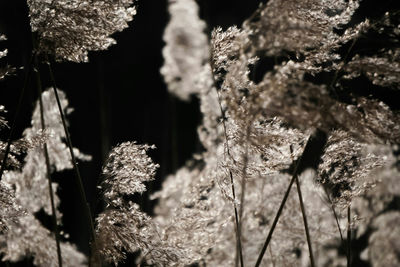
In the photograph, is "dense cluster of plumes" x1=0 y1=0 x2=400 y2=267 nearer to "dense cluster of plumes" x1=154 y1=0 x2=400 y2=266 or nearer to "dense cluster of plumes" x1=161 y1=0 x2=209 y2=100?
"dense cluster of plumes" x1=154 y1=0 x2=400 y2=266

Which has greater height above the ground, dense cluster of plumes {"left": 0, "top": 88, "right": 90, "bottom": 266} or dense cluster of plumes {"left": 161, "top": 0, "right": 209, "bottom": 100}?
dense cluster of plumes {"left": 161, "top": 0, "right": 209, "bottom": 100}

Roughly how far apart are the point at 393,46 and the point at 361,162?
0.57 meters

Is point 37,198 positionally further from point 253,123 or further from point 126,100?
point 126,100

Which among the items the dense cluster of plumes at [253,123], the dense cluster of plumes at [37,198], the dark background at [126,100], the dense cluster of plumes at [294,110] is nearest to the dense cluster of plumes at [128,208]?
the dense cluster of plumes at [253,123]

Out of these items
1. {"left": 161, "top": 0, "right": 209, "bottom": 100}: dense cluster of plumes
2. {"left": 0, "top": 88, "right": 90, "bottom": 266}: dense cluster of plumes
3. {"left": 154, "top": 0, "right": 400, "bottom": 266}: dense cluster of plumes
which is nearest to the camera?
{"left": 154, "top": 0, "right": 400, "bottom": 266}: dense cluster of plumes

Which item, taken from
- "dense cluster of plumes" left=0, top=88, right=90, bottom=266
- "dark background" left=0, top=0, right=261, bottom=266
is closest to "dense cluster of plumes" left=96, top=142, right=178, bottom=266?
"dense cluster of plumes" left=0, top=88, right=90, bottom=266

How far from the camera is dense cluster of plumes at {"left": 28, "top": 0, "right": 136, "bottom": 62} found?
5.10 feet

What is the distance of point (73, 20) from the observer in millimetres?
1572

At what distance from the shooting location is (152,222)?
171cm

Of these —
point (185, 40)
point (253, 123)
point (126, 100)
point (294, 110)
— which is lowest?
point (294, 110)

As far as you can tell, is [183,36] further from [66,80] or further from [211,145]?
[66,80]

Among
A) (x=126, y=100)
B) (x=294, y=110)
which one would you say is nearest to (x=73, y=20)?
(x=294, y=110)

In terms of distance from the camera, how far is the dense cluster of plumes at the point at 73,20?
5.10 ft

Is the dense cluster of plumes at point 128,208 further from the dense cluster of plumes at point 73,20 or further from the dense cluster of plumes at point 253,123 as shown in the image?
the dense cluster of plumes at point 73,20
